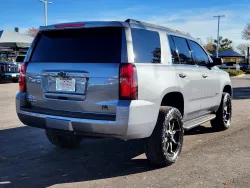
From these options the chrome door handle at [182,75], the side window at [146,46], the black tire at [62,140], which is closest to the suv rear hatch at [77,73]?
the side window at [146,46]

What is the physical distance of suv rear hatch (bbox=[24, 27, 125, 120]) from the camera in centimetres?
393

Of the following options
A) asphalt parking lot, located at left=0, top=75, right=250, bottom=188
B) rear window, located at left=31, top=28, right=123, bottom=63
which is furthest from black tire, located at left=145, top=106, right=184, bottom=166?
rear window, located at left=31, top=28, right=123, bottom=63

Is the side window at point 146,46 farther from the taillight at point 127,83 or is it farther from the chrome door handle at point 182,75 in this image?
the chrome door handle at point 182,75

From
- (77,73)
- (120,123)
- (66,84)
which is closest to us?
(120,123)

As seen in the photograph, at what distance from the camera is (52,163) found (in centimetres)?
477

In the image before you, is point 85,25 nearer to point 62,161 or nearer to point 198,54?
point 62,161

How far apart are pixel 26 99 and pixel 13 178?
1.07m

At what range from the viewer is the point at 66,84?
415 cm

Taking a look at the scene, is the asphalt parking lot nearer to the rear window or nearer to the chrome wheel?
the chrome wheel

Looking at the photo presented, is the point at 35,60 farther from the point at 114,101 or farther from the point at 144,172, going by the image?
the point at 144,172

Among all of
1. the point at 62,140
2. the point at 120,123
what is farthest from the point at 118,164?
the point at 62,140

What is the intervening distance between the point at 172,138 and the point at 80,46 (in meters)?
1.80

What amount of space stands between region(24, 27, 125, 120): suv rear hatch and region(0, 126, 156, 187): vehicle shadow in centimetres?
81

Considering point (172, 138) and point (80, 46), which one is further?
point (172, 138)
